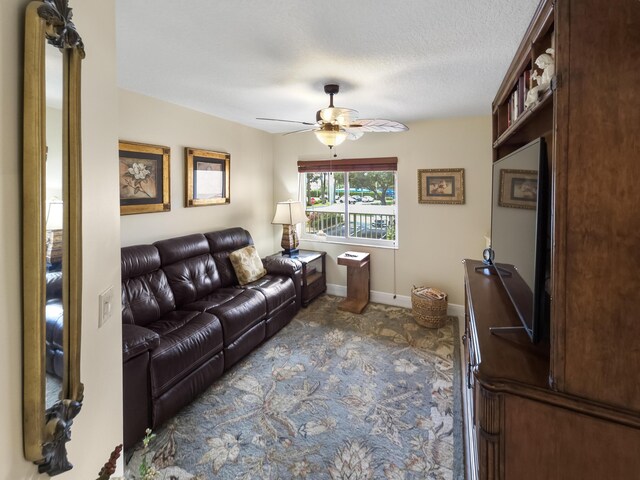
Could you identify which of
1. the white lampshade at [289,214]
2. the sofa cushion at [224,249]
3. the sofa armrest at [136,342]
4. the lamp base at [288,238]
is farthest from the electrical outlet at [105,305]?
the lamp base at [288,238]

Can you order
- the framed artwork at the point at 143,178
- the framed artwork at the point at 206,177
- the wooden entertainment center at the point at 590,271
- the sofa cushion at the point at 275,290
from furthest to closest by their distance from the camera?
the framed artwork at the point at 206,177
the sofa cushion at the point at 275,290
the framed artwork at the point at 143,178
the wooden entertainment center at the point at 590,271

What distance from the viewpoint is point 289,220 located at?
4.21 m

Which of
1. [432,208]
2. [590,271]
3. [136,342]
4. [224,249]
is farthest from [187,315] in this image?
[432,208]

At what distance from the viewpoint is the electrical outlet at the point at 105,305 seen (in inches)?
41.3

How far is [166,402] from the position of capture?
2109 millimetres

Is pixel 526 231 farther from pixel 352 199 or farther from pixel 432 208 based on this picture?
pixel 352 199

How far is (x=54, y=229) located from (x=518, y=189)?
1.69m

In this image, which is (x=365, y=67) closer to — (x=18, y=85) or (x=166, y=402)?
(x=18, y=85)

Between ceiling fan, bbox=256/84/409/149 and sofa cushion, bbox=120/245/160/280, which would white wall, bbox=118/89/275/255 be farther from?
ceiling fan, bbox=256/84/409/149

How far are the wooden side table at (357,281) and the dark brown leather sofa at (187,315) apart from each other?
2.29 feet

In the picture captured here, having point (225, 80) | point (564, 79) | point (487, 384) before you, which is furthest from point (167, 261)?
point (564, 79)

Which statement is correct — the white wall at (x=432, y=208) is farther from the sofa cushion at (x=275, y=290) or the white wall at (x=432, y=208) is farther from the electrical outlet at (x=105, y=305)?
the electrical outlet at (x=105, y=305)

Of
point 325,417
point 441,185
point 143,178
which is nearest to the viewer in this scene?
point 325,417

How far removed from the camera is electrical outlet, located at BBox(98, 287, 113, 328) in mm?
1050
